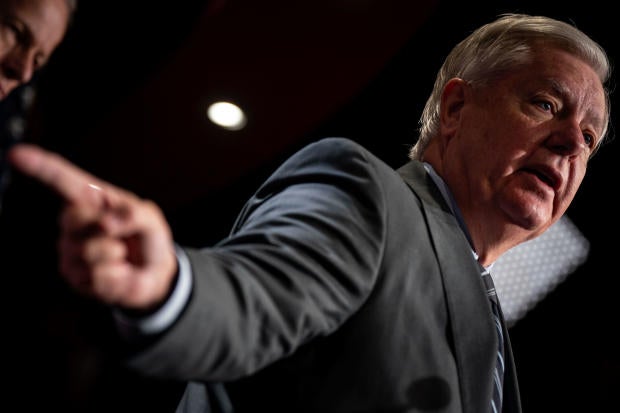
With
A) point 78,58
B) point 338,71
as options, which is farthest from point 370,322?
point 78,58

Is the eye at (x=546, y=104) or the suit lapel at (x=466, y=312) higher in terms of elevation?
the eye at (x=546, y=104)

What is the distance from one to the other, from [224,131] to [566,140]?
7.66 ft

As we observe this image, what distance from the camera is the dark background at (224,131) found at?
2.44 metres

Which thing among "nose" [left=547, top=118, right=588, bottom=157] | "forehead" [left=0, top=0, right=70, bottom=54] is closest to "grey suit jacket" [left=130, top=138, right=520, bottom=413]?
"nose" [left=547, top=118, right=588, bottom=157]

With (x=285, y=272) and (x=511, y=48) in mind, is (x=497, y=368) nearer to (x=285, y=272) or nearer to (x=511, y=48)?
(x=285, y=272)

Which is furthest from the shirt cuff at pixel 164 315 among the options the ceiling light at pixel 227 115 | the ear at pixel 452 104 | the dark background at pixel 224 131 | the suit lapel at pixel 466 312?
the ceiling light at pixel 227 115

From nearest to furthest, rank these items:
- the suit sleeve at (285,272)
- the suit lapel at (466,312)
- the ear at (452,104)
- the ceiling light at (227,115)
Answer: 1. the suit sleeve at (285,272)
2. the suit lapel at (466,312)
3. the ear at (452,104)
4. the ceiling light at (227,115)

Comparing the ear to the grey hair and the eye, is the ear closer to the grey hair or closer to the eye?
the grey hair

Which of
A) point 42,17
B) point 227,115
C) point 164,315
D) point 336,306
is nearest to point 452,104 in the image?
point 336,306

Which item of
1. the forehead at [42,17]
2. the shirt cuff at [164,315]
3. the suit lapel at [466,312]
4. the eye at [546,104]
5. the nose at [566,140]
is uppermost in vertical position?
the forehead at [42,17]

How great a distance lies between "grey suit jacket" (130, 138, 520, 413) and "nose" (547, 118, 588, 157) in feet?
1.14

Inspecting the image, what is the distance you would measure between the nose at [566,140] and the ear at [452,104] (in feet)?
0.61

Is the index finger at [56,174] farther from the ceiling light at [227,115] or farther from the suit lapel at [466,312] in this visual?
the ceiling light at [227,115]

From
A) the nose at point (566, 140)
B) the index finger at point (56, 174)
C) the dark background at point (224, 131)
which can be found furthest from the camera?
the dark background at point (224, 131)
